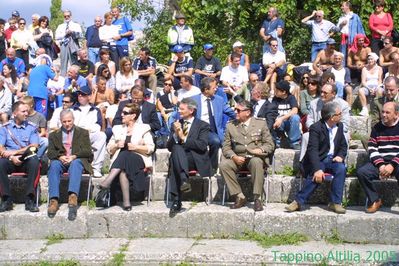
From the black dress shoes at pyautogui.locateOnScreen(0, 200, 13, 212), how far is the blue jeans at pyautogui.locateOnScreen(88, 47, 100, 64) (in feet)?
18.8

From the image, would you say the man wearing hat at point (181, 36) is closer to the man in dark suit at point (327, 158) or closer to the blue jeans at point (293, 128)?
the blue jeans at point (293, 128)

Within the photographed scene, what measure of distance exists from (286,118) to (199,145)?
1.69 meters

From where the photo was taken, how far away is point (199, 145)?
901 centimetres

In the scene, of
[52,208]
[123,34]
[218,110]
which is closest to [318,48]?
[123,34]

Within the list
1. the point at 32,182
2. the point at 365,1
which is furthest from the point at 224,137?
the point at 365,1

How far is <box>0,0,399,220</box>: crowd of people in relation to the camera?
871cm

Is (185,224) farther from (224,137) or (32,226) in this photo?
(32,226)

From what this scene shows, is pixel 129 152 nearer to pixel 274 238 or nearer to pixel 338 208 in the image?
pixel 274 238

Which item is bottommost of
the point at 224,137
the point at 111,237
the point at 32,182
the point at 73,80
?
the point at 111,237

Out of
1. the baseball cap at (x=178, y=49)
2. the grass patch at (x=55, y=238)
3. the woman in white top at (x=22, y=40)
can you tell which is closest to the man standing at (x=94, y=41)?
the woman in white top at (x=22, y=40)

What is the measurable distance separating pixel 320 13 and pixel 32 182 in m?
7.25

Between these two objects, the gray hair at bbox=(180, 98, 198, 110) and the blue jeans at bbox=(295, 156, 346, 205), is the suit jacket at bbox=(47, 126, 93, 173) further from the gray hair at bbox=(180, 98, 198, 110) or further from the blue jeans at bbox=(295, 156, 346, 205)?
the blue jeans at bbox=(295, 156, 346, 205)

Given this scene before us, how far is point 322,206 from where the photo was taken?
885 centimetres

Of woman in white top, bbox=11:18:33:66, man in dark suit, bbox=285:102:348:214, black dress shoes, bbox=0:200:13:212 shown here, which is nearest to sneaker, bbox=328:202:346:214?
man in dark suit, bbox=285:102:348:214
